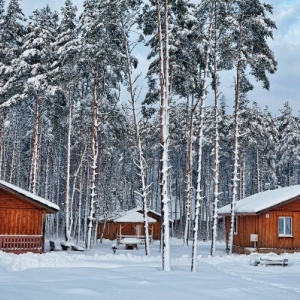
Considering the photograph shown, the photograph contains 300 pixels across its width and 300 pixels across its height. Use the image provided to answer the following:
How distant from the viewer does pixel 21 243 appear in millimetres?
23984

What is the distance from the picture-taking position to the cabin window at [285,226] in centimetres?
2858

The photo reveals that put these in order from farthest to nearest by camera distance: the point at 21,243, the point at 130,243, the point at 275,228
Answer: the point at 130,243 → the point at 275,228 → the point at 21,243

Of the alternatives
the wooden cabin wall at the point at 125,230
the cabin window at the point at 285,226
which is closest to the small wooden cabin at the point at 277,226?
the cabin window at the point at 285,226

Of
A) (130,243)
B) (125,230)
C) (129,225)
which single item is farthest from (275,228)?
(125,230)

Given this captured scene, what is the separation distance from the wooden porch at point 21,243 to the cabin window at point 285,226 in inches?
582

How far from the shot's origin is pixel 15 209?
24.5m

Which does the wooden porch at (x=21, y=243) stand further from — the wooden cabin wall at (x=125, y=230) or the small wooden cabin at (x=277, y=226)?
the wooden cabin wall at (x=125, y=230)

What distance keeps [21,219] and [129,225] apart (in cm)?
2483

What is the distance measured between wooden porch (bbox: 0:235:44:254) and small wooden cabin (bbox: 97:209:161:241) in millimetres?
16993

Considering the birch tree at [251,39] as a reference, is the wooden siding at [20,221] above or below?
below

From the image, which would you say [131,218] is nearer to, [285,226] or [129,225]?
[129,225]

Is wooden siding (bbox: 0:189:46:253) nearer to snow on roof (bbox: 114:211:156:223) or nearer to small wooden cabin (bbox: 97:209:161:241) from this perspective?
small wooden cabin (bbox: 97:209:161:241)

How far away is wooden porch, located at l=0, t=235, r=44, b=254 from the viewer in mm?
23516

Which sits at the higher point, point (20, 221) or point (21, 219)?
point (21, 219)
